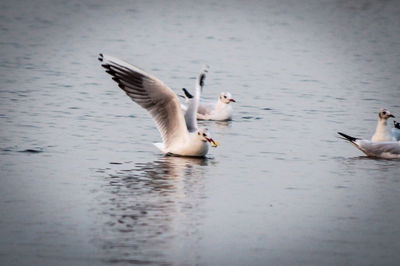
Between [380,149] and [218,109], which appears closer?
[380,149]

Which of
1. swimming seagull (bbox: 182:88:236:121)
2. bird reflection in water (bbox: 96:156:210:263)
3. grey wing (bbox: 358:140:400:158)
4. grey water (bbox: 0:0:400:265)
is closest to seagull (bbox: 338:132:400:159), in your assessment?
grey wing (bbox: 358:140:400:158)

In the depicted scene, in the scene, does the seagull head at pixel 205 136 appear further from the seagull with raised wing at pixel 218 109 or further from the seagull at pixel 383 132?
the seagull with raised wing at pixel 218 109

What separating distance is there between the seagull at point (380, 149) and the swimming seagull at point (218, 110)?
321cm

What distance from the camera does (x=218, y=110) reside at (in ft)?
51.6

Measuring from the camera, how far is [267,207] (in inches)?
388

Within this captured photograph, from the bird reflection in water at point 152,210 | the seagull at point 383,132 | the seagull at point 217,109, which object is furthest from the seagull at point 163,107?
the seagull at point 217,109

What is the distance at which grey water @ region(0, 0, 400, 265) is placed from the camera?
8.46 m

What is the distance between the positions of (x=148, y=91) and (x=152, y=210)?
2.85 m

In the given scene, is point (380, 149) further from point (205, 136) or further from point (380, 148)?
point (205, 136)

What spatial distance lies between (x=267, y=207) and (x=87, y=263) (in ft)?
8.81

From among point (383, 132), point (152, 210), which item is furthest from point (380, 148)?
point (152, 210)

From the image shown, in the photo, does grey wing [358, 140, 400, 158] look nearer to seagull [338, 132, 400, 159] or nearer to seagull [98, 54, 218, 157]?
seagull [338, 132, 400, 159]

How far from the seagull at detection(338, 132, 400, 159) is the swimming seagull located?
3.21 meters

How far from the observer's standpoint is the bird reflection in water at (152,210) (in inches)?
323
